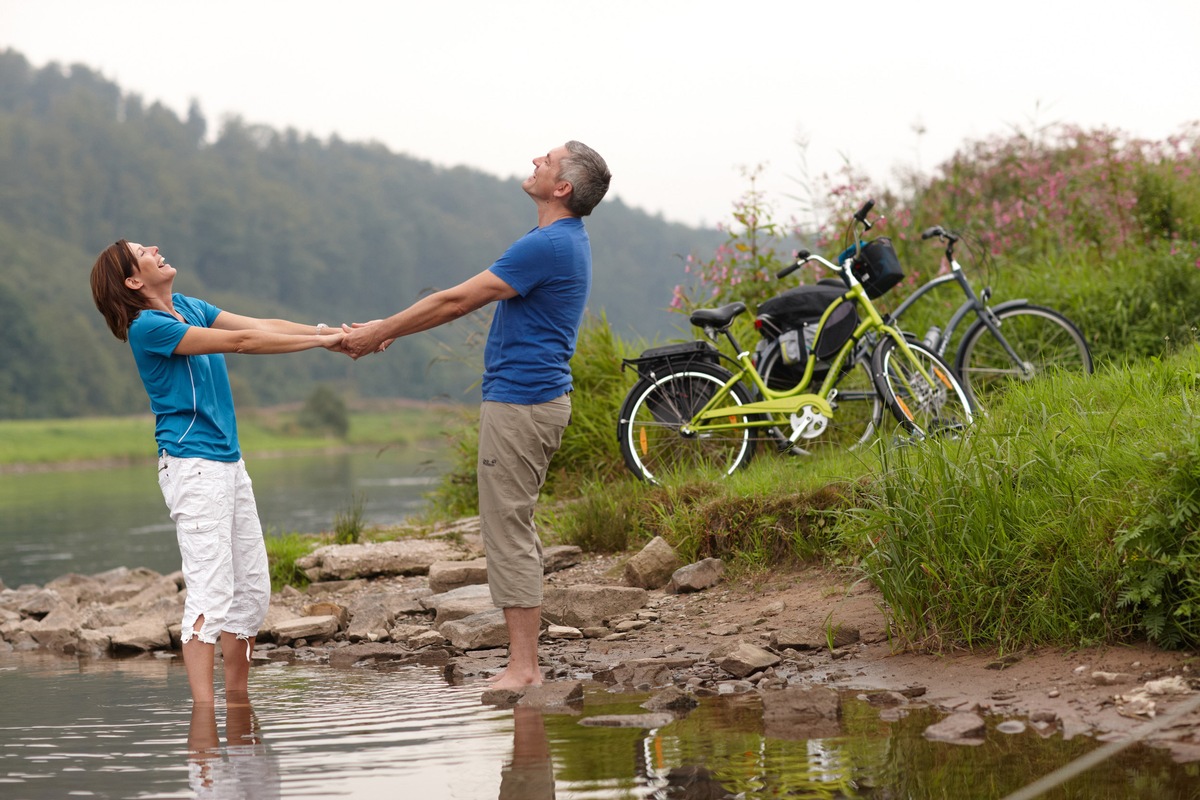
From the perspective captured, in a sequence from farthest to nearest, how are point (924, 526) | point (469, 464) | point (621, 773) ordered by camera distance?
point (469, 464) → point (924, 526) → point (621, 773)

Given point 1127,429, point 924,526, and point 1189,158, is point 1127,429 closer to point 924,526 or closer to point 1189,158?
point 924,526

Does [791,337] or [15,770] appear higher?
[791,337]

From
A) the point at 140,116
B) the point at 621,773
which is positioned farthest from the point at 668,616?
the point at 140,116

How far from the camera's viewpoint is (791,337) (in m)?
8.75

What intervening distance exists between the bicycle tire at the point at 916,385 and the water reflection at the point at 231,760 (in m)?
4.64

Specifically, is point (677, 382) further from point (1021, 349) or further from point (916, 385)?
point (1021, 349)

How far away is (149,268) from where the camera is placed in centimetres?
534

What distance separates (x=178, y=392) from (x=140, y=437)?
6329 centimetres

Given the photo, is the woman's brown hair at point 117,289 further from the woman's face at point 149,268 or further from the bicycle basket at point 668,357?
the bicycle basket at point 668,357

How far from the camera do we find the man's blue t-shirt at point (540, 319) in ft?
17.5

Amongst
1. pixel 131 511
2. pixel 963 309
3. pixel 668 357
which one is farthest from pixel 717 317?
pixel 131 511

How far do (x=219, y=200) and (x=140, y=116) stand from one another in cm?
3453

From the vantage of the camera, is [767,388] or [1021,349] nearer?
[767,388]

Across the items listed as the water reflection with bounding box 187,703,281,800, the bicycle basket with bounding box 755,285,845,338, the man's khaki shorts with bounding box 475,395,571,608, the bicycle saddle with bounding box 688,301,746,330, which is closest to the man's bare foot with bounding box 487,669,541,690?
the man's khaki shorts with bounding box 475,395,571,608
